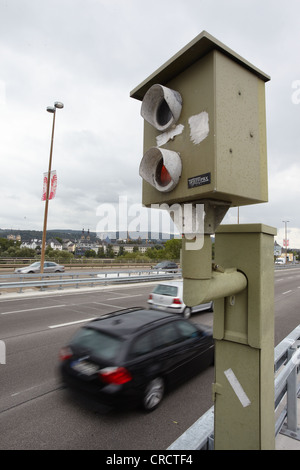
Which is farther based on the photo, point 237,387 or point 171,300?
point 171,300

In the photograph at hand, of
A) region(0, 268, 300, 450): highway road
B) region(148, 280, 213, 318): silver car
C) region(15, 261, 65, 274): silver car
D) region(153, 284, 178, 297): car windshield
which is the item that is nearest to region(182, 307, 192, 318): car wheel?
region(148, 280, 213, 318): silver car

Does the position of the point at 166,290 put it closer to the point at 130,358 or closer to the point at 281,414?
Answer: the point at 130,358

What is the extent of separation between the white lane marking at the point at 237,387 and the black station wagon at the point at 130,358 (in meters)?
2.59

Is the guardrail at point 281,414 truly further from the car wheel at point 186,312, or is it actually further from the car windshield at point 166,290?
the car windshield at point 166,290

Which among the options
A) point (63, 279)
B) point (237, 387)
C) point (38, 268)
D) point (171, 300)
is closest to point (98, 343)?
point (237, 387)

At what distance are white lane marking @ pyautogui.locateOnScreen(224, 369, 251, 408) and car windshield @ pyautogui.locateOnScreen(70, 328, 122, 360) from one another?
8.91 feet

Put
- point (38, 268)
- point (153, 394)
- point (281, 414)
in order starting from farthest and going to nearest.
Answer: point (38, 268) → point (153, 394) → point (281, 414)

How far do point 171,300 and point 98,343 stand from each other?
6.35m

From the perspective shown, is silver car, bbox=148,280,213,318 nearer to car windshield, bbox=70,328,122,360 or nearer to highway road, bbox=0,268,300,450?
highway road, bbox=0,268,300,450

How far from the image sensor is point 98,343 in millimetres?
4465

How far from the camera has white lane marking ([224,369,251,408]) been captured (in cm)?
181

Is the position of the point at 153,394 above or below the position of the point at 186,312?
below

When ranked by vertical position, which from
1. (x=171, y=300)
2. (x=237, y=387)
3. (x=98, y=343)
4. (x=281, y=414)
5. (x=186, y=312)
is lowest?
(x=186, y=312)
